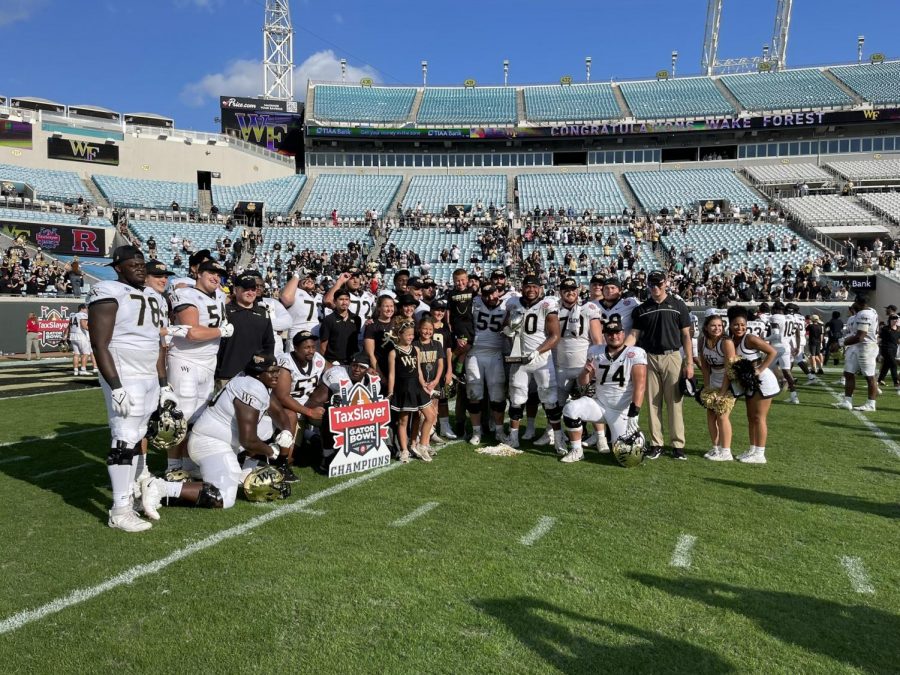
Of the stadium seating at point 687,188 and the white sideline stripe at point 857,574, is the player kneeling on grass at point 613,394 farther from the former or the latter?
the stadium seating at point 687,188

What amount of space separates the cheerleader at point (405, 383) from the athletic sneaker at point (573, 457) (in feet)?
5.22

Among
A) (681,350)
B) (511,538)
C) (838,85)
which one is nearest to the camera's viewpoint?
(511,538)

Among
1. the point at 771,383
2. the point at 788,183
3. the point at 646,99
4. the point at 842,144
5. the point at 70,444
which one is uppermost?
the point at 646,99

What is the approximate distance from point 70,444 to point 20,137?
36604 millimetres

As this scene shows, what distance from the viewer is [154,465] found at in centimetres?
711

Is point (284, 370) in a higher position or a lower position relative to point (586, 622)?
higher

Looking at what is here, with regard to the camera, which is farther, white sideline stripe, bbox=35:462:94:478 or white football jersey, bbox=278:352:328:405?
white football jersey, bbox=278:352:328:405

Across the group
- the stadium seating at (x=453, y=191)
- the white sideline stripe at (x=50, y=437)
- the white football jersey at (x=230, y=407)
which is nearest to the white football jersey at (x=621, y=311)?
the white football jersey at (x=230, y=407)

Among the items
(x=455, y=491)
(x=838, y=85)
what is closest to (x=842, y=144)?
(x=838, y=85)

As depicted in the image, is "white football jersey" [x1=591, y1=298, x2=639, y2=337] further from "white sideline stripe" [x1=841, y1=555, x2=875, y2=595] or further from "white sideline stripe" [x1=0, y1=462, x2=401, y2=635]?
"white sideline stripe" [x1=0, y1=462, x2=401, y2=635]

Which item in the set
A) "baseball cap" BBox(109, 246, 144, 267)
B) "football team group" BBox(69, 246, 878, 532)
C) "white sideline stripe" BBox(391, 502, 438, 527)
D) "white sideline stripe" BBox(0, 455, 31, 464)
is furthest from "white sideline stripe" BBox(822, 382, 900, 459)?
"white sideline stripe" BBox(0, 455, 31, 464)

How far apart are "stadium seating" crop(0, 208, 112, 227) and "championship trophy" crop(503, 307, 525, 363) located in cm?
2905

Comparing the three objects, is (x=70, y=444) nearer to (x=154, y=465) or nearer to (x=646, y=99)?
(x=154, y=465)

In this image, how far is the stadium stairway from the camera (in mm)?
35281
